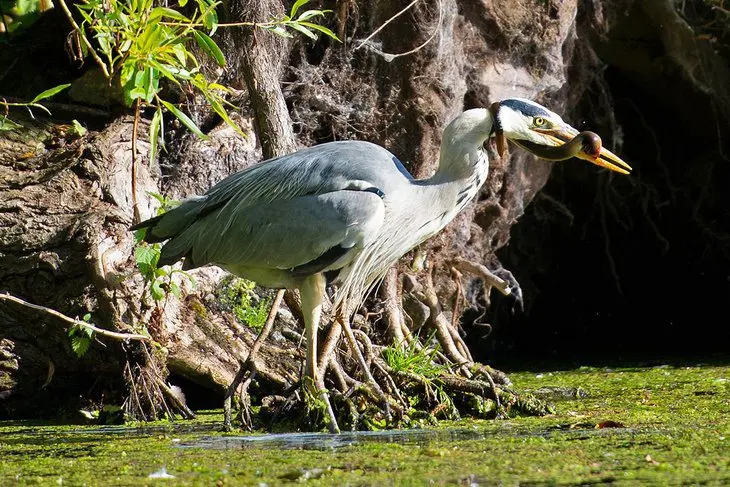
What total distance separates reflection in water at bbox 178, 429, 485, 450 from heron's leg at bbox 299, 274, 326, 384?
0.30 m

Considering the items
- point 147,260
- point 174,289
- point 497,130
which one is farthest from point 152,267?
point 497,130

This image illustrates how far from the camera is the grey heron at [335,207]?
451cm

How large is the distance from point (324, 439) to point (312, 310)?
0.66 metres

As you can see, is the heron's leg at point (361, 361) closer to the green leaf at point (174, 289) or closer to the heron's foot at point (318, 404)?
the heron's foot at point (318, 404)

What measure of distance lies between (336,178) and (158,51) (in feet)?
2.95

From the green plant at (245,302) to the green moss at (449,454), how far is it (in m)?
0.93

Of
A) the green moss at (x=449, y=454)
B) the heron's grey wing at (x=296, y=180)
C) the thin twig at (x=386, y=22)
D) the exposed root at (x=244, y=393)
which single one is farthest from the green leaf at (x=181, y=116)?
the thin twig at (x=386, y=22)

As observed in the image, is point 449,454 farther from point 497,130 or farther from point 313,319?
point 497,130

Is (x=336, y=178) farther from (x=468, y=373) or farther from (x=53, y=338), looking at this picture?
(x=53, y=338)

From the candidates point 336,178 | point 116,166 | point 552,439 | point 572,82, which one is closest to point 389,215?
point 336,178

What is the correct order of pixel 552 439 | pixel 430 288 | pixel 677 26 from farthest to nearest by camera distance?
pixel 677 26 < pixel 430 288 < pixel 552 439

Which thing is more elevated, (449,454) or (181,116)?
(181,116)

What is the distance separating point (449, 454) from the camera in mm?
3494

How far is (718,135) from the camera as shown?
312 inches
